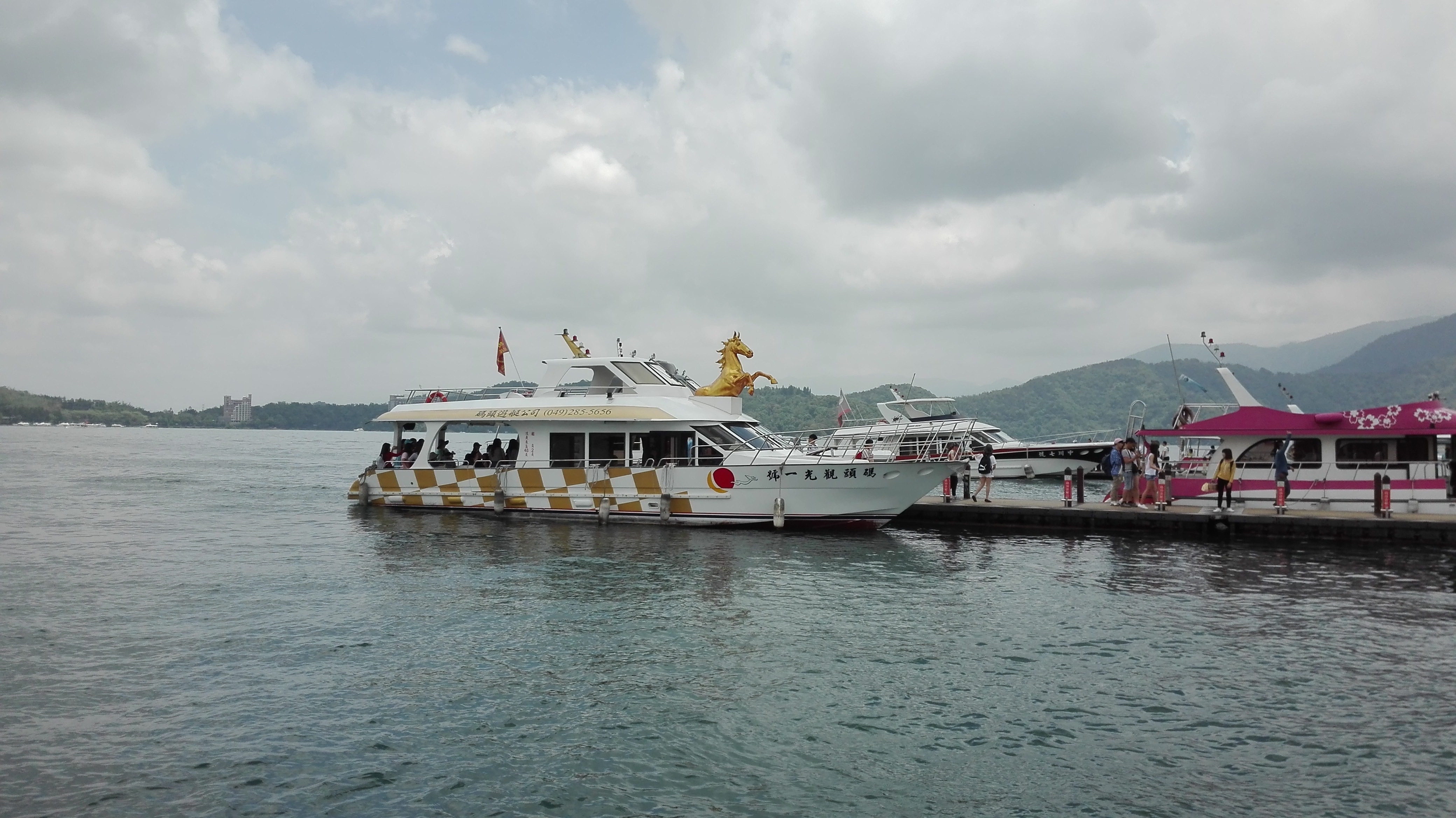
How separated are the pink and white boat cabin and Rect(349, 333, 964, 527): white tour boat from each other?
797cm

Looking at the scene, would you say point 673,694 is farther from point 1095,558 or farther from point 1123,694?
point 1095,558

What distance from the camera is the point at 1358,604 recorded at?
1523cm

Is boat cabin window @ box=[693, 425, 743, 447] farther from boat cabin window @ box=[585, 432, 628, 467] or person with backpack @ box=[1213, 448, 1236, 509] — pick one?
person with backpack @ box=[1213, 448, 1236, 509]

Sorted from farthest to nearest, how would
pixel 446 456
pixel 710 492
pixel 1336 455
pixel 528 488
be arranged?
pixel 446 456 < pixel 528 488 < pixel 710 492 < pixel 1336 455

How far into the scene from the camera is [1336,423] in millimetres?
23844

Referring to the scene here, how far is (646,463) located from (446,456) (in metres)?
7.57

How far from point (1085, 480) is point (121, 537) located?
42.3m

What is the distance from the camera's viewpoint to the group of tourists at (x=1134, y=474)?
25.6 m

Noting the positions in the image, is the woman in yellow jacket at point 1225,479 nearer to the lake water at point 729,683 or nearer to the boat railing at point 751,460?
the lake water at point 729,683

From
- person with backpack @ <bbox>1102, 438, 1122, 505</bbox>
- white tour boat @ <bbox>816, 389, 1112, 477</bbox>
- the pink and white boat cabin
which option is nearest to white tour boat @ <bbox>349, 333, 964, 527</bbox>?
person with backpack @ <bbox>1102, 438, 1122, 505</bbox>

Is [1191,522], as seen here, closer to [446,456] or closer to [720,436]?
[720,436]

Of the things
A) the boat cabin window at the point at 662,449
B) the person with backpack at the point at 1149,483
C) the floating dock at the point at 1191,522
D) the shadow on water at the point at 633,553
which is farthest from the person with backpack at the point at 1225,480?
the boat cabin window at the point at 662,449

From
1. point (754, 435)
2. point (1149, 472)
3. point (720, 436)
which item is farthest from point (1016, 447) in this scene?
point (720, 436)

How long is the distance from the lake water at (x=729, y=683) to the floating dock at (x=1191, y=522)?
1248 millimetres
